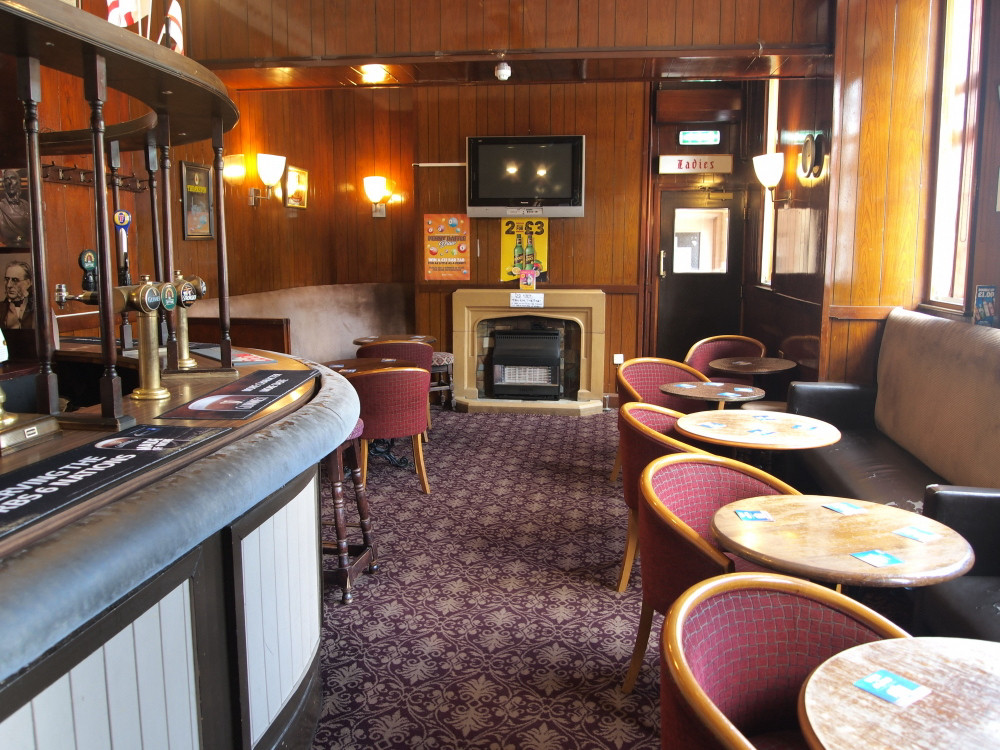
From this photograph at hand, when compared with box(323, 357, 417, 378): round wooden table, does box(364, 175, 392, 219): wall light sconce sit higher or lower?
higher

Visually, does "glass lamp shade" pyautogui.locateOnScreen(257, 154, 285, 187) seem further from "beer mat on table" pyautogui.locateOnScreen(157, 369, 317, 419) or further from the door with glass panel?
"beer mat on table" pyautogui.locateOnScreen(157, 369, 317, 419)

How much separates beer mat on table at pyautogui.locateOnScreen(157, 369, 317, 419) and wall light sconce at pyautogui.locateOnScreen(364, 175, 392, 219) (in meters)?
6.25

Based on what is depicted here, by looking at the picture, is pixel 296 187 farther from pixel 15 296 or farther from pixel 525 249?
pixel 15 296

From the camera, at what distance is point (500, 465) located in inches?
222

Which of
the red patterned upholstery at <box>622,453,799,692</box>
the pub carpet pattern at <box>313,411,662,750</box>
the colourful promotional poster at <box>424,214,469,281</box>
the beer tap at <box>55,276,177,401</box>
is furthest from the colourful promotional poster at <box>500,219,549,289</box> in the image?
the beer tap at <box>55,276,177,401</box>

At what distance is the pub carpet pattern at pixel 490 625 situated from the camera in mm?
2516

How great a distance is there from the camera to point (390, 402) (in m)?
4.64

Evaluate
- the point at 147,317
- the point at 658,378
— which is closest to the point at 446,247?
the point at 658,378

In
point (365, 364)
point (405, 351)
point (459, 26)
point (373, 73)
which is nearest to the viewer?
point (459, 26)

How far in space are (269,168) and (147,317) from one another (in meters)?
4.91

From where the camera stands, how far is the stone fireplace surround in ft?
24.7

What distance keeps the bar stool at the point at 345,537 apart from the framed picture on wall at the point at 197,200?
2748 mm

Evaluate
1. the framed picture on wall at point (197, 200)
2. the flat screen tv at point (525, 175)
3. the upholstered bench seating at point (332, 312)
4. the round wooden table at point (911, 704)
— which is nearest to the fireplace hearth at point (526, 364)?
the flat screen tv at point (525, 175)

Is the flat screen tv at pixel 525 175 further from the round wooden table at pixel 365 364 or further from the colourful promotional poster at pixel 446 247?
the round wooden table at pixel 365 364
